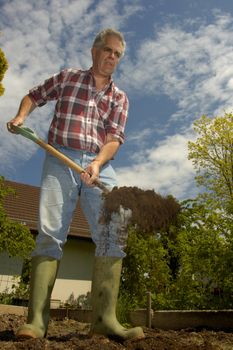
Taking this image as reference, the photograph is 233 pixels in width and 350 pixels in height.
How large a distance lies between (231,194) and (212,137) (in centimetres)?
333

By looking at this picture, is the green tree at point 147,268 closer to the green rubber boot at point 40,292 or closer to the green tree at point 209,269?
the green tree at point 209,269

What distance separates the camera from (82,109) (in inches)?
140

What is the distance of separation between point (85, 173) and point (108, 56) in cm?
117

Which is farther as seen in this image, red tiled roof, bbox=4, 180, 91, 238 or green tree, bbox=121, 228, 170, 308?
red tiled roof, bbox=4, 180, 91, 238

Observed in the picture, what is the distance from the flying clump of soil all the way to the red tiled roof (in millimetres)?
11934

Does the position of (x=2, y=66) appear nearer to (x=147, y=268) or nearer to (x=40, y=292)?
(x=147, y=268)

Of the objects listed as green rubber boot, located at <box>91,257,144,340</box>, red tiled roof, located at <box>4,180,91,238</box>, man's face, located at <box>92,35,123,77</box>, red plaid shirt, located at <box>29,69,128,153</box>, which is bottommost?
green rubber boot, located at <box>91,257,144,340</box>

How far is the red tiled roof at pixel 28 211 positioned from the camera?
52.1 ft

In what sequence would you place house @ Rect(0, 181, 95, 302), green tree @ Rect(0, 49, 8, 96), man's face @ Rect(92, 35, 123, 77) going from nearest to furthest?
1. man's face @ Rect(92, 35, 123, 77)
2. green tree @ Rect(0, 49, 8, 96)
3. house @ Rect(0, 181, 95, 302)

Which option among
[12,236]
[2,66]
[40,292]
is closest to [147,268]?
[12,236]

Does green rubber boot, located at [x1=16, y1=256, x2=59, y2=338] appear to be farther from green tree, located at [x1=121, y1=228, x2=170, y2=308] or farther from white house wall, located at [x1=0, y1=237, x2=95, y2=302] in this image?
white house wall, located at [x1=0, y1=237, x2=95, y2=302]

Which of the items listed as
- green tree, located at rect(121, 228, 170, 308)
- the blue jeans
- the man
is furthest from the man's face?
green tree, located at rect(121, 228, 170, 308)

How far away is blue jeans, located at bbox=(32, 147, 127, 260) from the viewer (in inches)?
124

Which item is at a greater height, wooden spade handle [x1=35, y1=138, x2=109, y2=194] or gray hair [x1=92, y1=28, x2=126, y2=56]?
gray hair [x1=92, y1=28, x2=126, y2=56]
